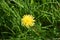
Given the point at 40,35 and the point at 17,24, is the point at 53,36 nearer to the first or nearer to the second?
the point at 40,35

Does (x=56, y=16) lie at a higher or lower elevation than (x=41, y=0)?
lower

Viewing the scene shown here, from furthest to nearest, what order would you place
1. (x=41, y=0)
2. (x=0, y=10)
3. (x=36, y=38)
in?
(x=41, y=0) → (x=0, y=10) → (x=36, y=38)

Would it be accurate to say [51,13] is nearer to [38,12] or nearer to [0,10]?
[38,12]

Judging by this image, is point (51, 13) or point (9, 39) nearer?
point (9, 39)

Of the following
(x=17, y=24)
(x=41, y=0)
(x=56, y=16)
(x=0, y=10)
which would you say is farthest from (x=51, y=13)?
(x=0, y=10)

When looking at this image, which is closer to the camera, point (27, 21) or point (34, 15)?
point (27, 21)

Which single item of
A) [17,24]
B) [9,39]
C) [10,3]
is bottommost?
[9,39]

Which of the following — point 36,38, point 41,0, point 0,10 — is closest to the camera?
point 36,38
